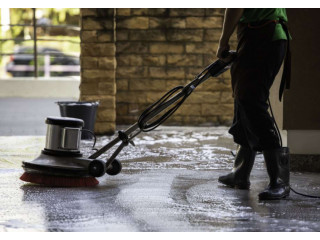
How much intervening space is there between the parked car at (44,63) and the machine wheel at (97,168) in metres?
8.41

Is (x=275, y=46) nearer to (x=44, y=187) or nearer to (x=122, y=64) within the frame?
(x=44, y=187)

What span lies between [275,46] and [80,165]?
1460 millimetres

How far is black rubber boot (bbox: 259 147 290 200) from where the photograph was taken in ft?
13.8

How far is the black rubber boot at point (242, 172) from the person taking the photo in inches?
180

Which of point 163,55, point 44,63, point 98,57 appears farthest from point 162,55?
point 44,63

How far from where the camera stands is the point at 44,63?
41.7ft

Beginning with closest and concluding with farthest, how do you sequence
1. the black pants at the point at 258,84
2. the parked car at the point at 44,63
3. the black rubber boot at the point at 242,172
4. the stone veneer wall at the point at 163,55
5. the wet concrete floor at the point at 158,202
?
1. the wet concrete floor at the point at 158,202
2. the black pants at the point at 258,84
3. the black rubber boot at the point at 242,172
4. the stone veneer wall at the point at 163,55
5. the parked car at the point at 44,63

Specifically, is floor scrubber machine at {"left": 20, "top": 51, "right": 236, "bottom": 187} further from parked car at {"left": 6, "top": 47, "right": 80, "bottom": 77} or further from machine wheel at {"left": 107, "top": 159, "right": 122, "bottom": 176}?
parked car at {"left": 6, "top": 47, "right": 80, "bottom": 77}

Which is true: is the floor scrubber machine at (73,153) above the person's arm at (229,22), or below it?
below

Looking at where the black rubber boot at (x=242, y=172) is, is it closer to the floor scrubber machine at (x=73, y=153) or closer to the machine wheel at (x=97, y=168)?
the floor scrubber machine at (x=73, y=153)

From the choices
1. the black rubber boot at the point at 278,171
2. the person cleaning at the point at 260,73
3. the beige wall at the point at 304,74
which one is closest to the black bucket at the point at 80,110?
the beige wall at the point at 304,74

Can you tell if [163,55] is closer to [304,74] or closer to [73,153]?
[304,74]

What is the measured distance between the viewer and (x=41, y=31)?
483 inches
